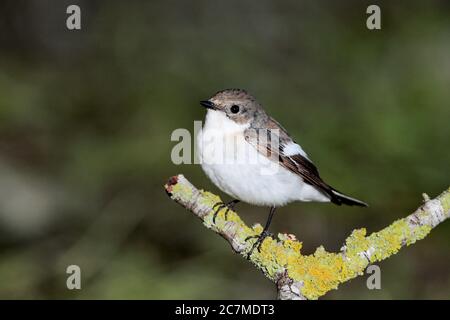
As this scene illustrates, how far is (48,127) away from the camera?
244 inches

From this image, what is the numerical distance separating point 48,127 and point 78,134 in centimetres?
33

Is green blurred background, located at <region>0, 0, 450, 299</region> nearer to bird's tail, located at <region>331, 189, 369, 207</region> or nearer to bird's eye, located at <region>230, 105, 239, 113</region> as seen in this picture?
bird's tail, located at <region>331, 189, 369, 207</region>

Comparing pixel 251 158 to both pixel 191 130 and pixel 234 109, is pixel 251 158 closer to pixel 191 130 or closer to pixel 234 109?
pixel 234 109

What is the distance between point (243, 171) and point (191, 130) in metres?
2.20

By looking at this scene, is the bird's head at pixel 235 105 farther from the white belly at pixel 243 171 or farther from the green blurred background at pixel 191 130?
the green blurred background at pixel 191 130

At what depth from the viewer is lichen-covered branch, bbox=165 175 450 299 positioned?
2.78 m

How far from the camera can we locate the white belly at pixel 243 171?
11.5 feet

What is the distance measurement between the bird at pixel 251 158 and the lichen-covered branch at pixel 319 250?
20.3 inches

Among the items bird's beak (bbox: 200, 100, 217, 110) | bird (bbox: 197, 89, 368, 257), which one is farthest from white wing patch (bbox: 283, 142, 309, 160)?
bird's beak (bbox: 200, 100, 217, 110)

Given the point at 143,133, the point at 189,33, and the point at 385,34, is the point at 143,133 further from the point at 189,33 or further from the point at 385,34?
the point at 385,34

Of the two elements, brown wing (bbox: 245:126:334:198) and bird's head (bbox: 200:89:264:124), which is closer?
brown wing (bbox: 245:126:334:198)

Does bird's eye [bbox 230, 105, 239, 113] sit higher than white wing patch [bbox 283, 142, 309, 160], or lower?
higher

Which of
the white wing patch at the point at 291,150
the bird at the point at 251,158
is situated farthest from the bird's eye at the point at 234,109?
the white wing patch at the point at 291,150

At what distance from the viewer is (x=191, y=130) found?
5648mm
